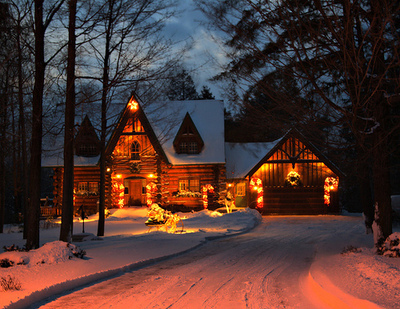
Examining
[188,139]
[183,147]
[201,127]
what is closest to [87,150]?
[183,147]

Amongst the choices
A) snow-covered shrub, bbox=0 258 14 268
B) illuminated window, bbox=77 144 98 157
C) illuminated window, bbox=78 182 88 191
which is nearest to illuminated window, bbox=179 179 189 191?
illuminated window, bbox=77 144 98 157

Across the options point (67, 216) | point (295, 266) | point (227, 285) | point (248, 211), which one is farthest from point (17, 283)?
point (248, 211)

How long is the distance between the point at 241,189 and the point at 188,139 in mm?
6495

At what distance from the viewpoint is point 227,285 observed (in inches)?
322

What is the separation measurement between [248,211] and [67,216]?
57.0 ft

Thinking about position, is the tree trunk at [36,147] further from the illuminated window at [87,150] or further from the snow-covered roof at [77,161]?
the illuminated window at [87,150]

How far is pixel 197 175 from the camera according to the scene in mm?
32594

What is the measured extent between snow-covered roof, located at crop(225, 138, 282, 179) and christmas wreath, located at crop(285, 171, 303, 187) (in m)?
2.57

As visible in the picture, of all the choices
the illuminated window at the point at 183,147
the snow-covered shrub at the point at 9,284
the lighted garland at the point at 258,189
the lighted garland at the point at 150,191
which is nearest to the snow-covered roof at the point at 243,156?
the lighted garland at the point at 258,189

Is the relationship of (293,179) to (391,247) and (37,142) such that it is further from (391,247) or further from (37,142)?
(37,142)

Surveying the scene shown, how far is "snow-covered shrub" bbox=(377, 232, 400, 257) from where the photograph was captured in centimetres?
999

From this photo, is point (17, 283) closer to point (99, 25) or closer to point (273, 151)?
point (99, 25)

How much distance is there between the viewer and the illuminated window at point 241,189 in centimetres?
3497

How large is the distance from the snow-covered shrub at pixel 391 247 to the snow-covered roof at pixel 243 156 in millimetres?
22230
